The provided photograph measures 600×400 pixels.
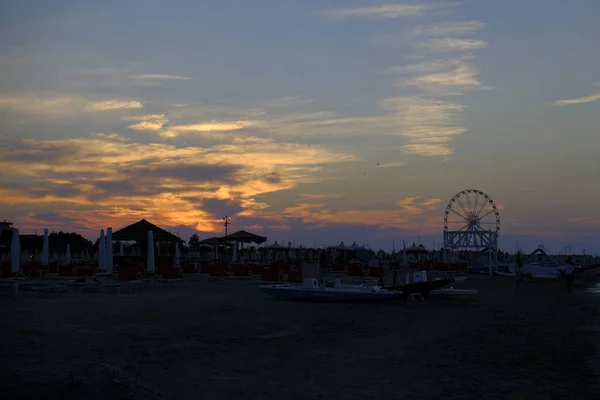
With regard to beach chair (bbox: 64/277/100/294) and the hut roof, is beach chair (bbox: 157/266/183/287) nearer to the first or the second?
beach chair (bbox: 64/277/100/294)

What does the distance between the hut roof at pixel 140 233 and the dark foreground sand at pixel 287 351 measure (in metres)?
14.1

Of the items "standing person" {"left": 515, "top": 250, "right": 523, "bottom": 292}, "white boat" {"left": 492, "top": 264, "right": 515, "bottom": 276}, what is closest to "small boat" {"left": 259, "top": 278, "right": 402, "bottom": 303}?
"standing person" {"left": 515, "top": 250, "right": 523, "bottom": 292}

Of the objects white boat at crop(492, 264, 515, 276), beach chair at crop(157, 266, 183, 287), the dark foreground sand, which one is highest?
beach chair at crop(157, 266, 183, 287)

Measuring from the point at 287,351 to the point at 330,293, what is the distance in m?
9.21

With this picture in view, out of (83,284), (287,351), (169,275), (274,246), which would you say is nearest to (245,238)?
(274,246)

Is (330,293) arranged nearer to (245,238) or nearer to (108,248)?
(108,248)

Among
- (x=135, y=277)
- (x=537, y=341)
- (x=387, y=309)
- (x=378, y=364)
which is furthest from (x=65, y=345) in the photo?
(x=135, y=277)

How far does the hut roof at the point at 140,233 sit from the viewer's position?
32.3m

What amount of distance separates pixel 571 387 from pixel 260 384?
4012 millimetres

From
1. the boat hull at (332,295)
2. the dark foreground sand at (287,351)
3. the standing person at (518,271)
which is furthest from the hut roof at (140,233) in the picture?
the standing person at (518,271)

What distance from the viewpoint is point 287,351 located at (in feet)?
34.9

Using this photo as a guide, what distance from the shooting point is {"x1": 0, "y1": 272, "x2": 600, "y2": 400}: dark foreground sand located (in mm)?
7801

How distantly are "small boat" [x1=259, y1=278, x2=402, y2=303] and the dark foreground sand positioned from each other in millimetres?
1499

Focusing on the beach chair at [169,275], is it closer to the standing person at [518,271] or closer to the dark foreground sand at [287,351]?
the dark foreground sand at [287,351]
